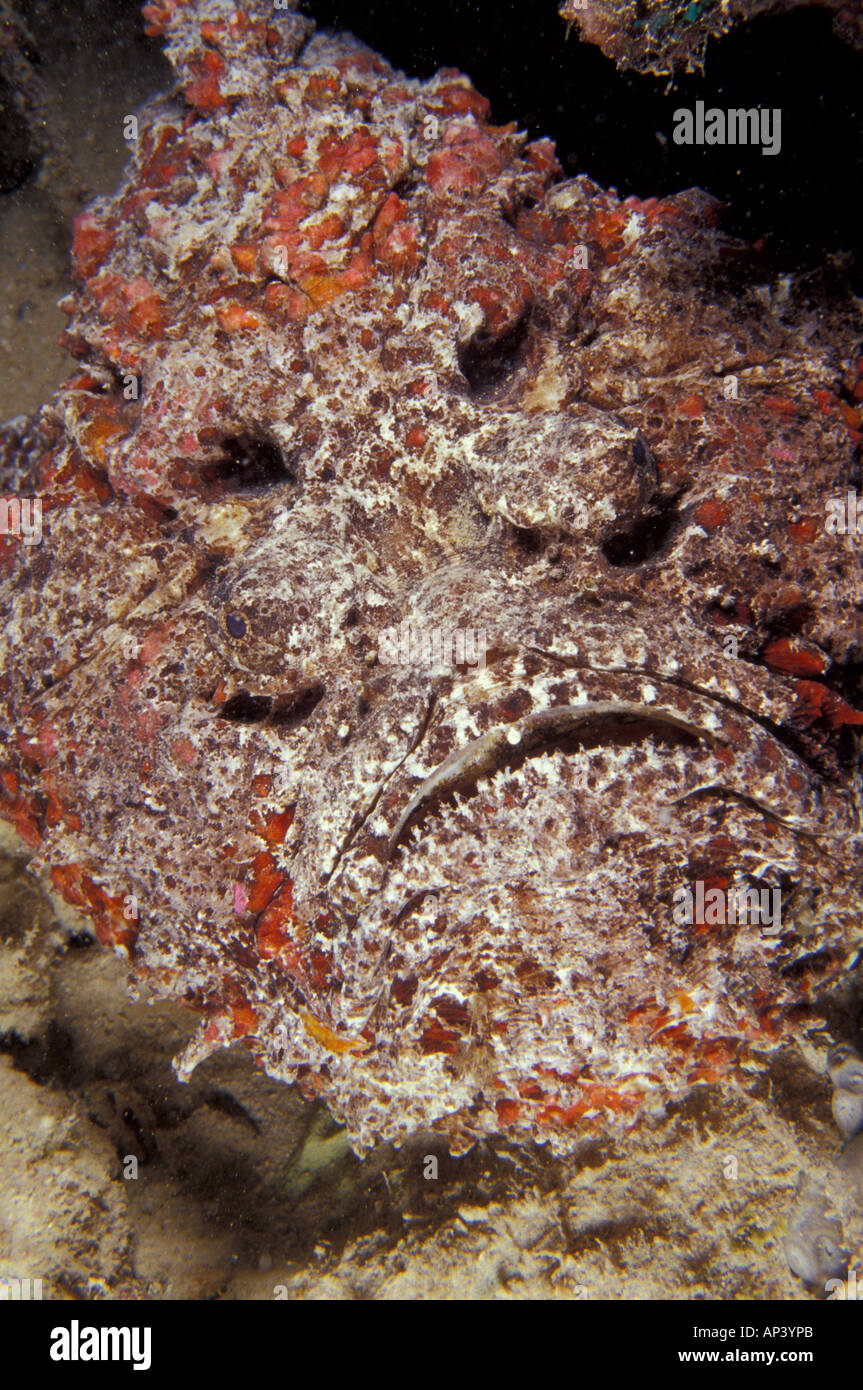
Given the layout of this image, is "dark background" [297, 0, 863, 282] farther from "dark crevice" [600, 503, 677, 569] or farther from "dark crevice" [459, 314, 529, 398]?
"dark crevice" [600, 503, 677, 569]

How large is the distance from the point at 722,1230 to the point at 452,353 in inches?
173

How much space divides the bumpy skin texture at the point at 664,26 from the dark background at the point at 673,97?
9cm

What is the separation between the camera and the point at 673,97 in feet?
11.2

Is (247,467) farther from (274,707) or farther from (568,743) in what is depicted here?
(568,743)

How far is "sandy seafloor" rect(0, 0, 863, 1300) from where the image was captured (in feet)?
11.7

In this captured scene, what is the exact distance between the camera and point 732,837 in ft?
8.46

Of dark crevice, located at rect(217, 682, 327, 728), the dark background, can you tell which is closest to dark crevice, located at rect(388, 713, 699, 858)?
dark crevice, located at rect(217, 682, 327, 728)

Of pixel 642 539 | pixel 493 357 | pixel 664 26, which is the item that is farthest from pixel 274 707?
pixel 664 26

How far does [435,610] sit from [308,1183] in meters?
3.56

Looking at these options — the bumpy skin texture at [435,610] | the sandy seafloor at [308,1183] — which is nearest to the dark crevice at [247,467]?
the bumpy skin texture at [435,610]

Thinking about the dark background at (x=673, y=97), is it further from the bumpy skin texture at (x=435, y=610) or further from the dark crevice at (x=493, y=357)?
the dark crevice at (x=493, y=357)

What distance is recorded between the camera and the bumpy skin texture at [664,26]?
2592 mm

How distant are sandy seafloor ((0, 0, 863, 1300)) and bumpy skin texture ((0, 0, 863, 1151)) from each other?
90 cm
